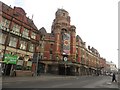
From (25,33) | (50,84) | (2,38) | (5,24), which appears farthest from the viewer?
(25,33)

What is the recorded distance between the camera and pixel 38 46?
40.2m

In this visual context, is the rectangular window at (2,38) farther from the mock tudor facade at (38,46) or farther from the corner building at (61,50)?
the corner building at (61,50)

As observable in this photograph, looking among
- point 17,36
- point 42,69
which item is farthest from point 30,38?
point 42,69

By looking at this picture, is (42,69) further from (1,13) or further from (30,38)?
(1,13)

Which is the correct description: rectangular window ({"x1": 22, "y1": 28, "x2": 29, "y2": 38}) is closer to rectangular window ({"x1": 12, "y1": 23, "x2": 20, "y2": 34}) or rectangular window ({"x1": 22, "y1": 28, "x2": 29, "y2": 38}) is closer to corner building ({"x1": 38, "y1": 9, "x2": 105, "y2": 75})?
rectangular window ({"x1": 12, "y1": 23, "x2": 20, "y2": 34})

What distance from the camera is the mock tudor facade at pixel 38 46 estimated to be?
102ft

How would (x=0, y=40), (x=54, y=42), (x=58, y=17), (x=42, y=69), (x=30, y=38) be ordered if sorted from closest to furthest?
(x=0, y=40) < (x=30, y=38) < (x=42, y=69) < (x=54, y=42) < (x=58, y=17)

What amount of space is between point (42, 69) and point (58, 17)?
21852 mm

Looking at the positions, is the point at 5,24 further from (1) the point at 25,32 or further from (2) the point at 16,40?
(1) the point at 25,32

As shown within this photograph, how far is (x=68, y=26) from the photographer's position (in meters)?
64.4

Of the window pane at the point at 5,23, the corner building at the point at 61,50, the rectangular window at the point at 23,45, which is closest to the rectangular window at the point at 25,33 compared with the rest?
the rectangular window at the point at 23,45

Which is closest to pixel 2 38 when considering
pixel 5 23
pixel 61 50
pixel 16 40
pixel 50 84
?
pixel 5 23

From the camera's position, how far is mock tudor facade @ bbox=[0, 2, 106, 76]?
31.0m

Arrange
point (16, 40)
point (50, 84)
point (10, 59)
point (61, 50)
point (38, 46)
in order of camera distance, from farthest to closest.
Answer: point (61, 50), point (38, 46), point (16, 40), point (10, 59), point (50, 84)
